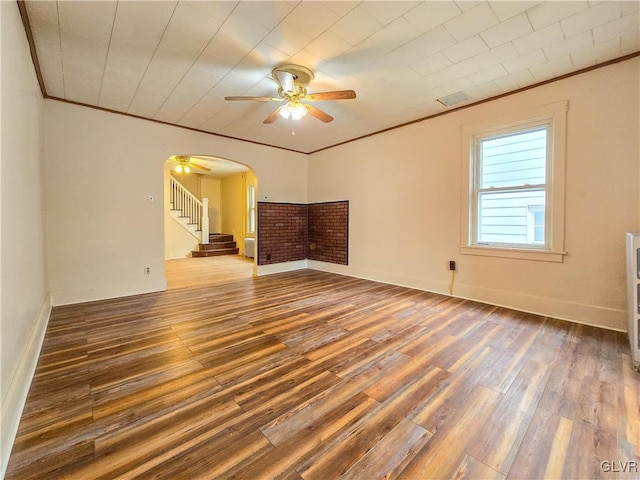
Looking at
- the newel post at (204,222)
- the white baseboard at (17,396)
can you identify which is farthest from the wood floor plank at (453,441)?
the newel post at (204,222)

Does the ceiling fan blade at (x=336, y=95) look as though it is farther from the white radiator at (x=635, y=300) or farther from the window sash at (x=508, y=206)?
the white radiator at (x=635, y=300)

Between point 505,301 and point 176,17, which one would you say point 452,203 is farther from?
point 176,17

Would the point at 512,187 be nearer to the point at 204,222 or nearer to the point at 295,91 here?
the point at 295,91

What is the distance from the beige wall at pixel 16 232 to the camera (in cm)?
148

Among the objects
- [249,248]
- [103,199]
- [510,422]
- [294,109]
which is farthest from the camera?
[249,248]

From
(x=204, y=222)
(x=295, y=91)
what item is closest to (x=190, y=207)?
(x=204, y=222)

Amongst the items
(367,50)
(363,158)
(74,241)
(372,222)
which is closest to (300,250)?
(372,222)

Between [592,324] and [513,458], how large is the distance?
259 centimetres

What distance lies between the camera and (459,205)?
398 cm

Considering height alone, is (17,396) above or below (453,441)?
above

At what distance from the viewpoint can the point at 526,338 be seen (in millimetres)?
2652

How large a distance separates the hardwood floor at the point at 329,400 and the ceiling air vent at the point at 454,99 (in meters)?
2.77

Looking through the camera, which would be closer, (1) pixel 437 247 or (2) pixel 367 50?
(2) pixel 367 50

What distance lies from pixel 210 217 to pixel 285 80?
8679 mm
